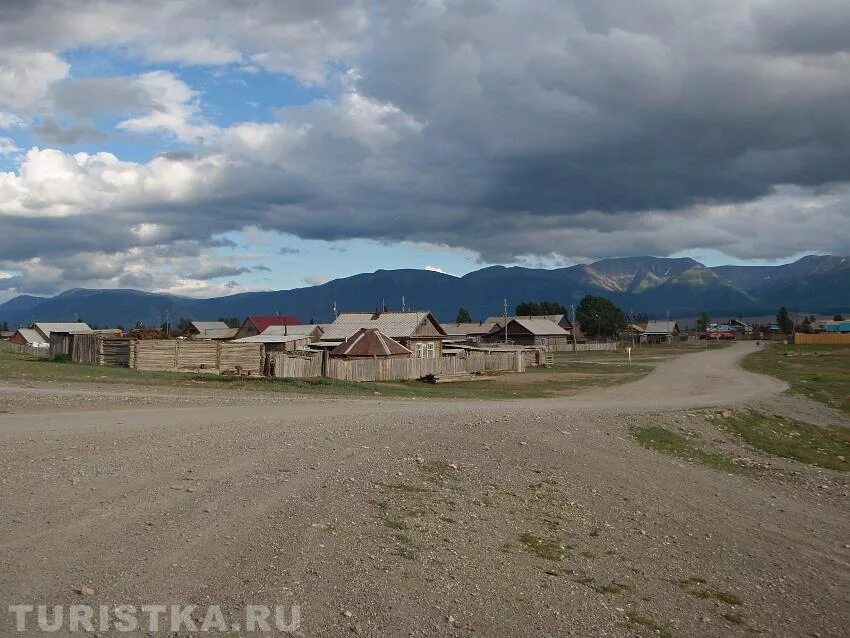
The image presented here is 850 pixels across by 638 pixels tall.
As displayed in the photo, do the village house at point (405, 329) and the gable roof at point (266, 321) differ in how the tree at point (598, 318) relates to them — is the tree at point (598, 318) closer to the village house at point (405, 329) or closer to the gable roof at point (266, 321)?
the gable roof at point (266, 321)

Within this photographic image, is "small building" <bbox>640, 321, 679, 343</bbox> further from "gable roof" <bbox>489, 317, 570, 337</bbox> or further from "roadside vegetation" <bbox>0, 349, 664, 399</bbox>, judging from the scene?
"roadside vegetation" <bbox>0, 349, 664, 399</bbox>

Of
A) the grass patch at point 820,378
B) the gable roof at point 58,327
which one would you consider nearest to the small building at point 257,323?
the gable roof at point 58,327

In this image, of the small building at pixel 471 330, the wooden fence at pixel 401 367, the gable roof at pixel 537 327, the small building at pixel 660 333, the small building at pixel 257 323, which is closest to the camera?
the wooden fence at pixel 401 367

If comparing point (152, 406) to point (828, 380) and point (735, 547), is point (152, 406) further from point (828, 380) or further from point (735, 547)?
point (828, 380)

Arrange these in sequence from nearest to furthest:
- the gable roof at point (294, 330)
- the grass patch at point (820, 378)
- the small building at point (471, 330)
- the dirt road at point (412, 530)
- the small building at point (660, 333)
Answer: the dirt road at point (412, 530)
the grass patch at point (820, 378)
the gable roof at point (294, 330)
the small building at point (471, 330)
the small building at point (660, 333)

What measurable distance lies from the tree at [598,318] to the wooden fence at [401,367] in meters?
119

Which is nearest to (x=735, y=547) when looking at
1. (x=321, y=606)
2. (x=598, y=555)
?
(x=598, y=555)

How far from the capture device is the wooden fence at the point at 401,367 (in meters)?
45.6

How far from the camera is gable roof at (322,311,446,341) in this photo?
2559 inches

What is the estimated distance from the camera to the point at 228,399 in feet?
88.0

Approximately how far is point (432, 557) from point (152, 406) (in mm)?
16344

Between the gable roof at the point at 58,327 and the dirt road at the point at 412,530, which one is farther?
the gable roof at the point at 58,327

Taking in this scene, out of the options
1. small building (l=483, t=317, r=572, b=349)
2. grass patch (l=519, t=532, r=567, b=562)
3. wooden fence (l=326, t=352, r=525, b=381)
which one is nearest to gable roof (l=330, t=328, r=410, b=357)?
wooden fence (l=326, t=352, r=525, b=381)

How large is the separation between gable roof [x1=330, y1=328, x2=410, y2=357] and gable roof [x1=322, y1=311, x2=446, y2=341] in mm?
11868
